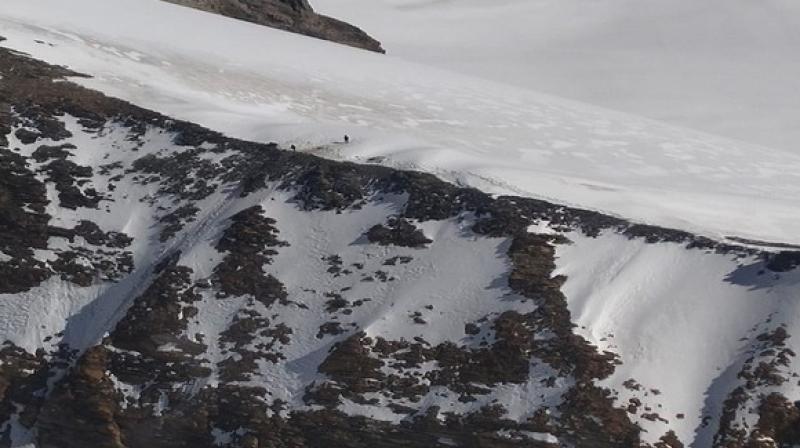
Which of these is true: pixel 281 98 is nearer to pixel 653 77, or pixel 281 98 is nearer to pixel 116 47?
pixel 116 47

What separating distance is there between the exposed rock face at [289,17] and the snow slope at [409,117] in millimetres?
2984

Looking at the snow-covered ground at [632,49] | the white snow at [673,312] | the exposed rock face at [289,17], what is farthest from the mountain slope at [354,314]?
the snow-covered ground at [632,49]

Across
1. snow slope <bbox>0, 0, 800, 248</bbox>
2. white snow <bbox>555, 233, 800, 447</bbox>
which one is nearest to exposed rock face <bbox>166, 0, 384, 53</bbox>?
snow slope <bbox>0, 0, 800, 248</bbox>

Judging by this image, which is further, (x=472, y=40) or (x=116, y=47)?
(x=472, y=40)

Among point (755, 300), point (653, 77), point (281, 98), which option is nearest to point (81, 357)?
point (755, 300)

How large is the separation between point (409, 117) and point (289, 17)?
1455 cm

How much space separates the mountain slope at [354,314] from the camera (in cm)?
1916

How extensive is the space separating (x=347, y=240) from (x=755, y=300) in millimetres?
6101

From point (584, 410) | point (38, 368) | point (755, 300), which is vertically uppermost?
point (755, 300)

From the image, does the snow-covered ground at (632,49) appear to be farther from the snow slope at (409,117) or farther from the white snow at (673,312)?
the white snow at (673,312)

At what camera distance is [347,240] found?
22094 millimetres

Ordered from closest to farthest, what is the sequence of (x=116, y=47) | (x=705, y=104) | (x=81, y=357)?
(x=81, y=357) < (x=116, y=47) < (x=705, y=104)

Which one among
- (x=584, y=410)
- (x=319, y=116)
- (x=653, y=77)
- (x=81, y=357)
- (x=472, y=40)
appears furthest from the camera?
(x=472, y=40)

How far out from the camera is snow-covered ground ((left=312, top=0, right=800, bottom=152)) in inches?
2173
